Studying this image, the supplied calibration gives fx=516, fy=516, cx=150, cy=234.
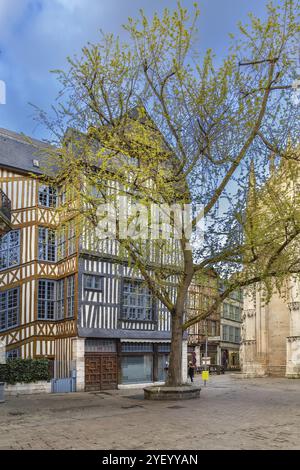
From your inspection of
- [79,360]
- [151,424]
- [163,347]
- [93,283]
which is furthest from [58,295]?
[151,424]

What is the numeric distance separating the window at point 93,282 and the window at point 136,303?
151cm

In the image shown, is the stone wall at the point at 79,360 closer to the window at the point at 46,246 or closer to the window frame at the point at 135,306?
the window frame at the point at 135,306

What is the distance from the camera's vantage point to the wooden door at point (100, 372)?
70.5 feet

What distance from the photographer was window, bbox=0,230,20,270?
2197 cm

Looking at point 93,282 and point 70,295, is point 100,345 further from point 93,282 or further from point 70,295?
point 93,282

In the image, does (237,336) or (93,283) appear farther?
(237,336)

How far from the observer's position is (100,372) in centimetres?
2192

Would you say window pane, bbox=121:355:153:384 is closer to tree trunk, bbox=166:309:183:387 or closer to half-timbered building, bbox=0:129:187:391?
half-timbered building, bbox=0:129:187:391

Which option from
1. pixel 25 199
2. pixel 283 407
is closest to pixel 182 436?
pixel 283 407

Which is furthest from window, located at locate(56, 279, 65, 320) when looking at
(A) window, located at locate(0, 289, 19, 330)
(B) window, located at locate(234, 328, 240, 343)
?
(B) window, located at locate(234, 328, 240, 343)

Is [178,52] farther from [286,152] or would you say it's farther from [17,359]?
[17,359]

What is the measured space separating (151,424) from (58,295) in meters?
12.9

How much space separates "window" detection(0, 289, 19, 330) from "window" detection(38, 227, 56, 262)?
1997mm

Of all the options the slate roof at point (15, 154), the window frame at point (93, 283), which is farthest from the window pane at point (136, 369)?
Result: the slate roof at point (15, 154)
